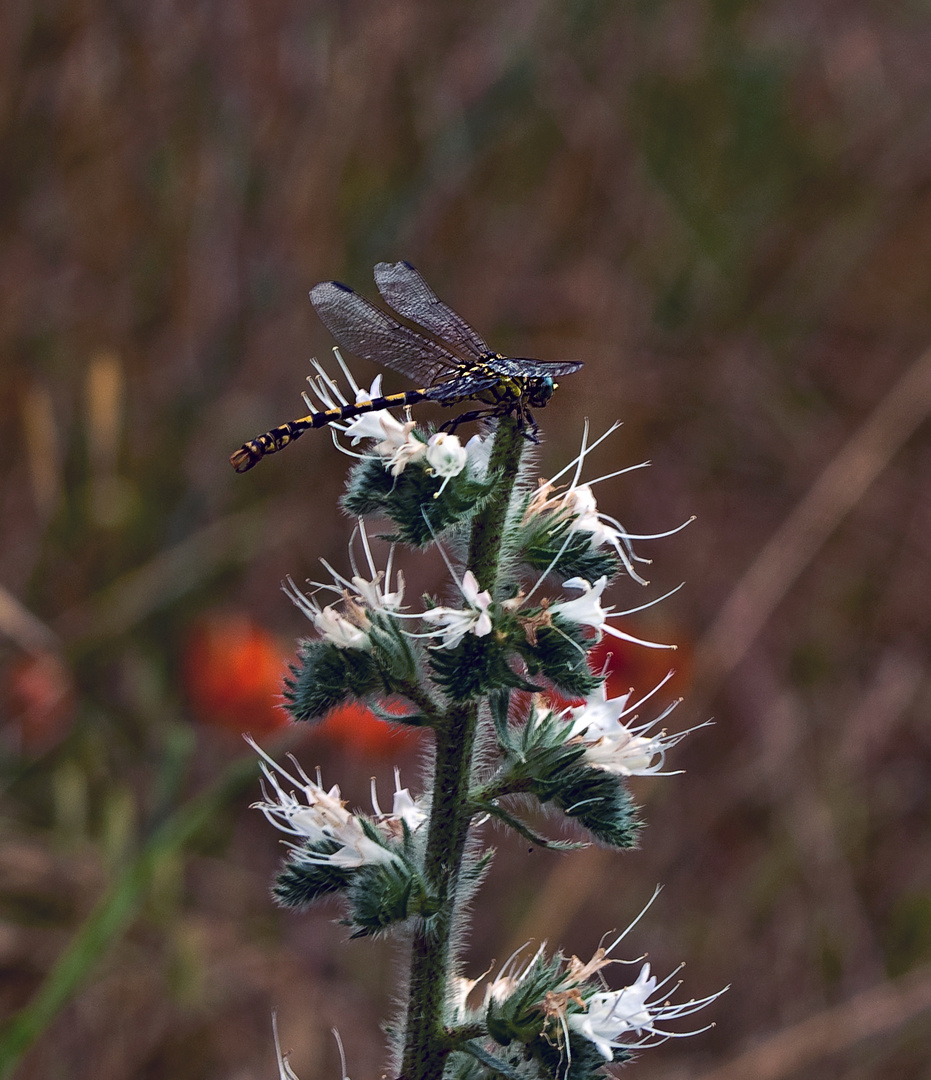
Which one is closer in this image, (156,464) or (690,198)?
(156,464)

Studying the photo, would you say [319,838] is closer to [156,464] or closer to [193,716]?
[193,716]

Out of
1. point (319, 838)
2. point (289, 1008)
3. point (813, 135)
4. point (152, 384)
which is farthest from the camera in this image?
point (813, 135)

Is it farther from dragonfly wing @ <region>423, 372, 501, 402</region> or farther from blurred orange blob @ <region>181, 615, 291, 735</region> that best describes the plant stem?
blurred orange blob @ <region>181, 615, 291, 735</region>

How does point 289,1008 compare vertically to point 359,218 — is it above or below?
below

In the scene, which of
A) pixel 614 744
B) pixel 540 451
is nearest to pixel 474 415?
pixel 614 744

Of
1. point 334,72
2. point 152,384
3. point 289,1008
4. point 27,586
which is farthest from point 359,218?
point 289,1008

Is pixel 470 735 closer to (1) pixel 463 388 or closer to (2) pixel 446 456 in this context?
(2) pixel 446 456

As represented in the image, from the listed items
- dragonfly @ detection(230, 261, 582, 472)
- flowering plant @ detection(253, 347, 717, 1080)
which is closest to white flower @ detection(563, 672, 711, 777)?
flowering plant @ detection(253, 347, 717, 1080)
